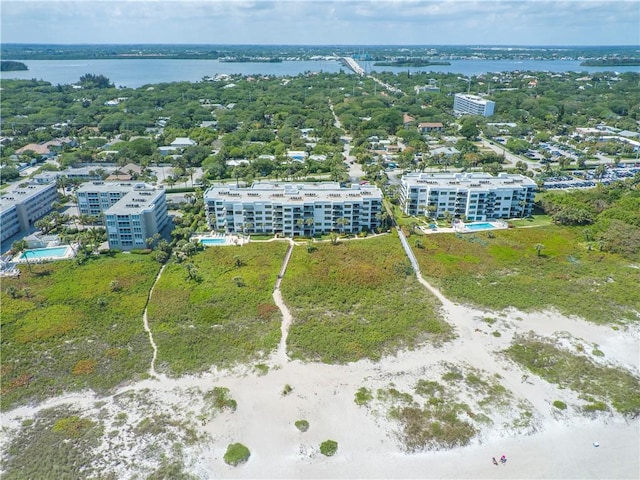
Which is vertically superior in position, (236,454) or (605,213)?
(605,213)

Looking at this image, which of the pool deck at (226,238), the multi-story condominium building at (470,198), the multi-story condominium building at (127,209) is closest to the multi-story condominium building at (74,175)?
the multi-story condominium building at (127,209)

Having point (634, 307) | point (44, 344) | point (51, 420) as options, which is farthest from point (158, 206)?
point (634, 307)

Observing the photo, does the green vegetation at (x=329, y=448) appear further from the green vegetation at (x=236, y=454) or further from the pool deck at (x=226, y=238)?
the pool deck at (x=226, y=238)

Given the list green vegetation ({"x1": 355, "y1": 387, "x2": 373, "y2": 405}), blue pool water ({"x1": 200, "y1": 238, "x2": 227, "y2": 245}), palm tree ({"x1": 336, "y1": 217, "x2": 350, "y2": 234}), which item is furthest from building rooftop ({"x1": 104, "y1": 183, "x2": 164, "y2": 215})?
green vegetation ({"x1": 355, "y1": 387, "x2": 373, "y2": 405})

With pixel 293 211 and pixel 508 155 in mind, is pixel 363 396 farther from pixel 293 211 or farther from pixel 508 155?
pixel 508 155

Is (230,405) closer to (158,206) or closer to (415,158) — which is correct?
(158,206)

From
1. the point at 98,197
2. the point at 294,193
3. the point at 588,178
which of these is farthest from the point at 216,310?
the point at 588,178

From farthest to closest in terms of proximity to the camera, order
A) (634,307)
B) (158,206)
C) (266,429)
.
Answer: (158,206)
(634,307)
(266,429)
